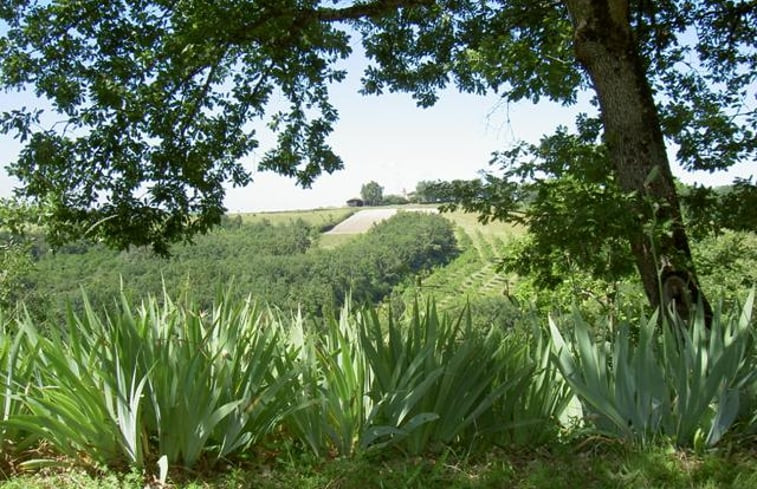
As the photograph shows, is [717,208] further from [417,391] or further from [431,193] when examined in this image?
[417,391]

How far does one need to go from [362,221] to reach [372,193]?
5897 millimetres

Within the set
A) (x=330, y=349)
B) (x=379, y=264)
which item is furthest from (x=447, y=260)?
(x=330, y=349)

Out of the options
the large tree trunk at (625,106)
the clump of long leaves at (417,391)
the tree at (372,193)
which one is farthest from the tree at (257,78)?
the tree at (372,193)

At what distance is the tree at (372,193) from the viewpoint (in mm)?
76250

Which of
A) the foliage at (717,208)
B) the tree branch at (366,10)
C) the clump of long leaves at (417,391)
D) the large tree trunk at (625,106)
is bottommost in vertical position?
the clump of long leaves at (417,391)

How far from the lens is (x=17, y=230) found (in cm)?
719

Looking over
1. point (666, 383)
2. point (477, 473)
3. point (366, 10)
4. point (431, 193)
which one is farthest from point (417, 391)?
point (366, 10)

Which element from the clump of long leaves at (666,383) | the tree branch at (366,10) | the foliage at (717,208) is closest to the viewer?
the clump of long leaves at (666,383)

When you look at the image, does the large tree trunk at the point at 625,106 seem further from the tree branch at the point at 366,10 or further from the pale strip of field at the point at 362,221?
the pale strip of field at the point at 362,221

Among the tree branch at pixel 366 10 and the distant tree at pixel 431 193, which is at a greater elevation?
the tree branch at pixel 366 10

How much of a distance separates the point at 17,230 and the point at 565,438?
669 centimetres

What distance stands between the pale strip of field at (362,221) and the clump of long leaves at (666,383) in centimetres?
7043

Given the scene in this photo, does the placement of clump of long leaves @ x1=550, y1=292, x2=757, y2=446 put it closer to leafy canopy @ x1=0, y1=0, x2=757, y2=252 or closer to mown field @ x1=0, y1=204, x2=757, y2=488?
mown field @ x1=0, y1=204, x2=757, y2=488

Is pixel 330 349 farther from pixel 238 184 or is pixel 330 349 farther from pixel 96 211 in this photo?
pixel 238 184
